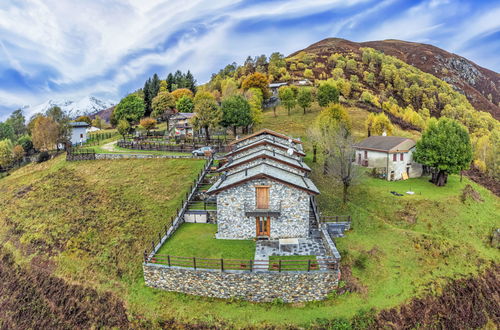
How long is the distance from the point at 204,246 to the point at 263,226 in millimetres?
4486

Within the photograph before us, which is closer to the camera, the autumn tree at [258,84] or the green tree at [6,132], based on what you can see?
the green tree at [6,132]

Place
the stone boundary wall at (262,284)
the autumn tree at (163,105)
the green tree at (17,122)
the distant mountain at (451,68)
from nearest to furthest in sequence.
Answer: the stone boundary wall at (262,284) → the autumn tree at (163,105) → the green tree at (17,122) → the distant mountain at (451,68)

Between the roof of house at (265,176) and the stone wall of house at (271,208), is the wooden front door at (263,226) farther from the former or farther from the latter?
the roof of house at (265,176)

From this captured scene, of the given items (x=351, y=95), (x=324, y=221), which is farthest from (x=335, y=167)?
(x=351, y=95)

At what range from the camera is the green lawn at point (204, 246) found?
62.2 ft

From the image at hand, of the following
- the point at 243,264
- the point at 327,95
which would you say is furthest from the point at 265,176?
the point at 327,95

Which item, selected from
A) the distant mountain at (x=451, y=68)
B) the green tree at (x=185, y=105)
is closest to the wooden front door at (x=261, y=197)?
the green tree at (x=185, y=105)

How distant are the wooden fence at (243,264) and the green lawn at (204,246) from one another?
71 cm

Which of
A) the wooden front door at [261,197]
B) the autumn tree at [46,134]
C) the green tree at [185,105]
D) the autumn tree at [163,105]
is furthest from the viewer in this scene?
the autumn tree at [163,105]

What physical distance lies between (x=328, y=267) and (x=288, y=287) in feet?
9.18

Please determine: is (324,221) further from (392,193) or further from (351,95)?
(351,95)

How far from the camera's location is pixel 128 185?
103 feet

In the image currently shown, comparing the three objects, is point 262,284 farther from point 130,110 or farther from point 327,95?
point 130,110

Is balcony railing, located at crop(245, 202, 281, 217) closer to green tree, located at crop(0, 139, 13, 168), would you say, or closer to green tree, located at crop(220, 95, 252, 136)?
green tree, located at crop(220, 95, 252, 136)
